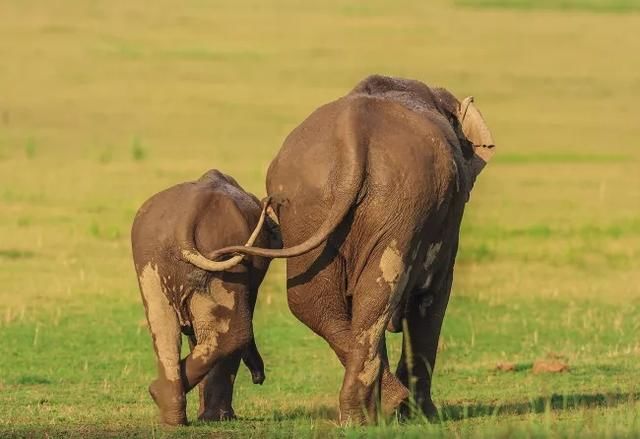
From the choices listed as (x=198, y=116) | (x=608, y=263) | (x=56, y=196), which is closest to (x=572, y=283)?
(x=608, y=263)

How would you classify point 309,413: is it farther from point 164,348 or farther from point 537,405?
point 537,405

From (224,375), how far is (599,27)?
3767cm

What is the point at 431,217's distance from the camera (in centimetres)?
880

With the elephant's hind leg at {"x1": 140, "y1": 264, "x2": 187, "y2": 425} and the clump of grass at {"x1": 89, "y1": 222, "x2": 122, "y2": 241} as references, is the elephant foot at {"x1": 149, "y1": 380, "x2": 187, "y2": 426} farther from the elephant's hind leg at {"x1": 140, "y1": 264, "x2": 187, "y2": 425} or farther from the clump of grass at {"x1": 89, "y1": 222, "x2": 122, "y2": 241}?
the clump of grass at {"x1": 89, "y1": 222, "x2": 122, "y2": 241}

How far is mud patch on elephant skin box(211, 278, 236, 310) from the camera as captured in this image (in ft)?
29.5

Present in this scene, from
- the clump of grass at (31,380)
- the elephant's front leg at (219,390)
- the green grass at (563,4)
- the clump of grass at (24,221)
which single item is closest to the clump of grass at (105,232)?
the clump of grass at (24,221)

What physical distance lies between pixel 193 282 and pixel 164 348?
366mm

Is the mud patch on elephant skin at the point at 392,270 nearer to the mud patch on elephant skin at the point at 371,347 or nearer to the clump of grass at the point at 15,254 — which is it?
the mud patch on elephant skin at the point at 371,347

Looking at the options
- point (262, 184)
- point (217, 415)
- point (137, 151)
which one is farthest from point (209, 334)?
point (137, 151)

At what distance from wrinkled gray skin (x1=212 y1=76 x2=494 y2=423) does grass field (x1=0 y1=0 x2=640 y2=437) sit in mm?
441

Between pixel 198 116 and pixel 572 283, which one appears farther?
pixel 198 116

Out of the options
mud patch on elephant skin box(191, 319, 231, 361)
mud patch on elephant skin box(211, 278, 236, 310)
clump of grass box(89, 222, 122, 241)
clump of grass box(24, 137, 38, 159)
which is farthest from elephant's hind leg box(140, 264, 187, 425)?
clump of grass box(24, 137, 38, 159)

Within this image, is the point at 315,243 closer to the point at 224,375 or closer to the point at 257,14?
the point at 224,375

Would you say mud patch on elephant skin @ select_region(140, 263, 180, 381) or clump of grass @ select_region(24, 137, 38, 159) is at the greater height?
mud patch on elephant skin @ select_region(140, 263, 180, 381)
